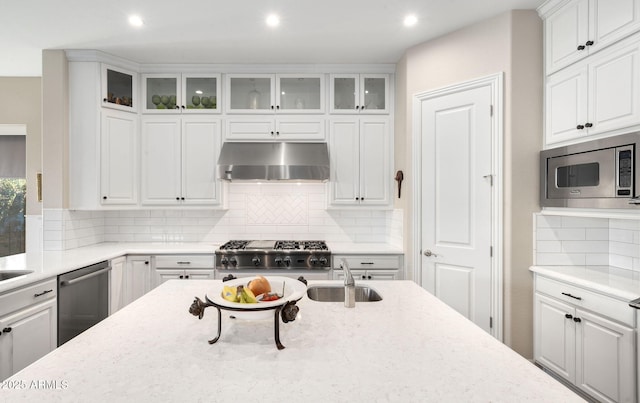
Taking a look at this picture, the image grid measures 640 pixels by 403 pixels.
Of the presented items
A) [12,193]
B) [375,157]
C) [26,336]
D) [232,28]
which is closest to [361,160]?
[375,157]

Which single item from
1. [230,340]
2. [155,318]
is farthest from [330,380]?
[155,318]

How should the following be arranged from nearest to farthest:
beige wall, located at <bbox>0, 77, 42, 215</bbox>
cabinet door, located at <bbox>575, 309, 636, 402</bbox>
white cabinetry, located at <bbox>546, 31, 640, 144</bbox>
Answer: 1. cabinet door, located at <bbox>575, 309, 636, 402</bbox>
2. white cabinetry, located at <bbox>546, 31, 640, 144</bbox>
3. beige wall, located at <bbox>0, 77, 42, 215</bbox>

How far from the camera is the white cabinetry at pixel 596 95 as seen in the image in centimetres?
188

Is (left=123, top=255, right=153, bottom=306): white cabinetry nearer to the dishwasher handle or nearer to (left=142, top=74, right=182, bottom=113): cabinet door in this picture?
the dishwasher handle

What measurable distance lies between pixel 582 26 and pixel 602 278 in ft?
5.41

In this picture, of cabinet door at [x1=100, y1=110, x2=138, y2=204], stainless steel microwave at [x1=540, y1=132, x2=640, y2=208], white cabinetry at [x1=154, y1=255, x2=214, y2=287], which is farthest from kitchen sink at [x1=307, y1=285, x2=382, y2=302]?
cabinet door at [x1=100, y1=110, x2=138, y2=204]

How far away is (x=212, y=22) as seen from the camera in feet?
9.03

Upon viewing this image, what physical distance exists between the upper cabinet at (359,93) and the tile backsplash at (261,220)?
0.96m

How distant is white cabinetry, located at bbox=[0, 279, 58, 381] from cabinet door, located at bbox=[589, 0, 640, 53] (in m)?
3.99

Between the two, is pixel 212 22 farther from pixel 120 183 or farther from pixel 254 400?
pixel 254 400

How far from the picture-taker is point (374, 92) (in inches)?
143

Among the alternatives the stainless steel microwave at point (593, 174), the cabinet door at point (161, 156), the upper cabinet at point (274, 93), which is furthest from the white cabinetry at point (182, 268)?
the stainless steel microwave at point (593, 174)

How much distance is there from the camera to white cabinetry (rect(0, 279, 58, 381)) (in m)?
2.04

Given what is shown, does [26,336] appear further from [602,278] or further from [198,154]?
[602,278]
